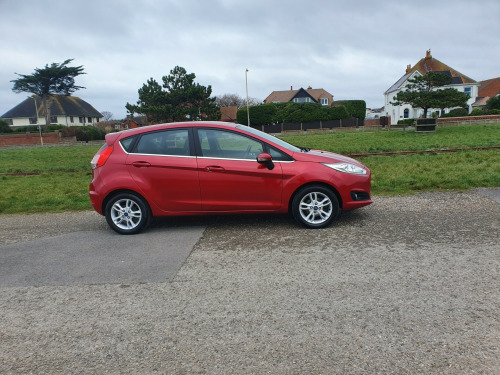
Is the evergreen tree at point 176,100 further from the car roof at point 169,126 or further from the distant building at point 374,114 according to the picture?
the distant building at point 374,114

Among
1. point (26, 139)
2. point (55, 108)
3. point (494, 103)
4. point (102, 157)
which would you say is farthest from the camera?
point (55, 108)

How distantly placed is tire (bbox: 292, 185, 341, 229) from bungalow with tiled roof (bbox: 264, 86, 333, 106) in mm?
82949

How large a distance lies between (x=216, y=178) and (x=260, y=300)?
2614 millimetres

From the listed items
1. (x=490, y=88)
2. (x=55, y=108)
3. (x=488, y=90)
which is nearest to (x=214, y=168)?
(x=55, y=108)

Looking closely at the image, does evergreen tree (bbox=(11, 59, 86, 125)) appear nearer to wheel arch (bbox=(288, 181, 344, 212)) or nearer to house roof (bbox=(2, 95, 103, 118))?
house roof (bbox=(2, 95, 103, 118))

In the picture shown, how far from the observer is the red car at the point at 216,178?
591 cm

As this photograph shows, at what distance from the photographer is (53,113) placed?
77938 mm

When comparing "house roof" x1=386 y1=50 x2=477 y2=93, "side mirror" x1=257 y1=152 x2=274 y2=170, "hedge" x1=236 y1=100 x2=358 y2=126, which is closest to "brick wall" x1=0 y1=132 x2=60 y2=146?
"hedge" x1=236 y1=100 x2=358 y2=126

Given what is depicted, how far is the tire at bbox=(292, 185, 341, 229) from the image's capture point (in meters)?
5.90

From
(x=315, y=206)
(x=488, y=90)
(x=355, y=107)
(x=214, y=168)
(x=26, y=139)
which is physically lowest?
(x=315, y=206)

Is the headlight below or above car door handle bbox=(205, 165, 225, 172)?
below

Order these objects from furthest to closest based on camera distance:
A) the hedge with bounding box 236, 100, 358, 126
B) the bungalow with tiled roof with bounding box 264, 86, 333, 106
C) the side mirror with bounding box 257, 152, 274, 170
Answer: the bungalow with tiled roof with bounding box 264, 86, 333, 106, the hedge with bounding box 236, 100, 358, 126, the side mirror with bounding box 257, 152, 274, 170

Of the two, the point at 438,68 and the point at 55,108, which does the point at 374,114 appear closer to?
the point at 438,68

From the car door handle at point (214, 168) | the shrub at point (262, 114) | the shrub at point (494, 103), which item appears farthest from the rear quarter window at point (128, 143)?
the shrub at point (494, 103)
